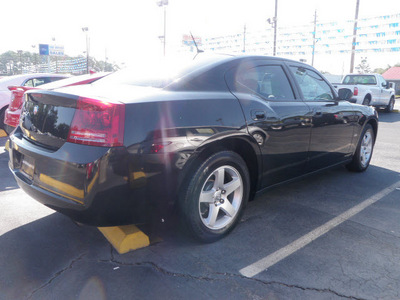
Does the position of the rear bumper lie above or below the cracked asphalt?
above

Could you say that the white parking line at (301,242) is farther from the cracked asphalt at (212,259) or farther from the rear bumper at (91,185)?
the rear bumper at (91,185)

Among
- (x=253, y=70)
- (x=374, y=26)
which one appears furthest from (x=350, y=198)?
(x=374, y=26)

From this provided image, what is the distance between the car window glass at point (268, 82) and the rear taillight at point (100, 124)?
1.30m

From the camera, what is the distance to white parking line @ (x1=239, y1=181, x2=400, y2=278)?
2.51 metres

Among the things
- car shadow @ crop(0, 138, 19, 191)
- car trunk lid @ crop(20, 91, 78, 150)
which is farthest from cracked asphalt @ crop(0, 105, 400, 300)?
car trunk lid @ crop(20, 91, 78, 150)

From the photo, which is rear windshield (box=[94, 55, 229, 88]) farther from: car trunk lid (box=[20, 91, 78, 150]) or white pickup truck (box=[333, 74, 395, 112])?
white pickup truck (box=[333, 74, 395, 112])

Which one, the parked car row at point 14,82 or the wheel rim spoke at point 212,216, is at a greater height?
the parked car row at point 14,82

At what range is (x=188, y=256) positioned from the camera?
2658mm

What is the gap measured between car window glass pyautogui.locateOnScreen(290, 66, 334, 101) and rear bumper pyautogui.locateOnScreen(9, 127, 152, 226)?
2.34m

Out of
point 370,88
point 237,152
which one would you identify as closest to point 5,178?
point 237,152

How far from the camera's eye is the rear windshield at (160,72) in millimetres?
2834

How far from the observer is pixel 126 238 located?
269 centimetres

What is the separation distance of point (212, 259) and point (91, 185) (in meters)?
1.08

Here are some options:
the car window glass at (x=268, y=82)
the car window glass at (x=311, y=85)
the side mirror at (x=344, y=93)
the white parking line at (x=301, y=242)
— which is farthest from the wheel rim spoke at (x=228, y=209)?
the side mirror at (x=344, y=93)
